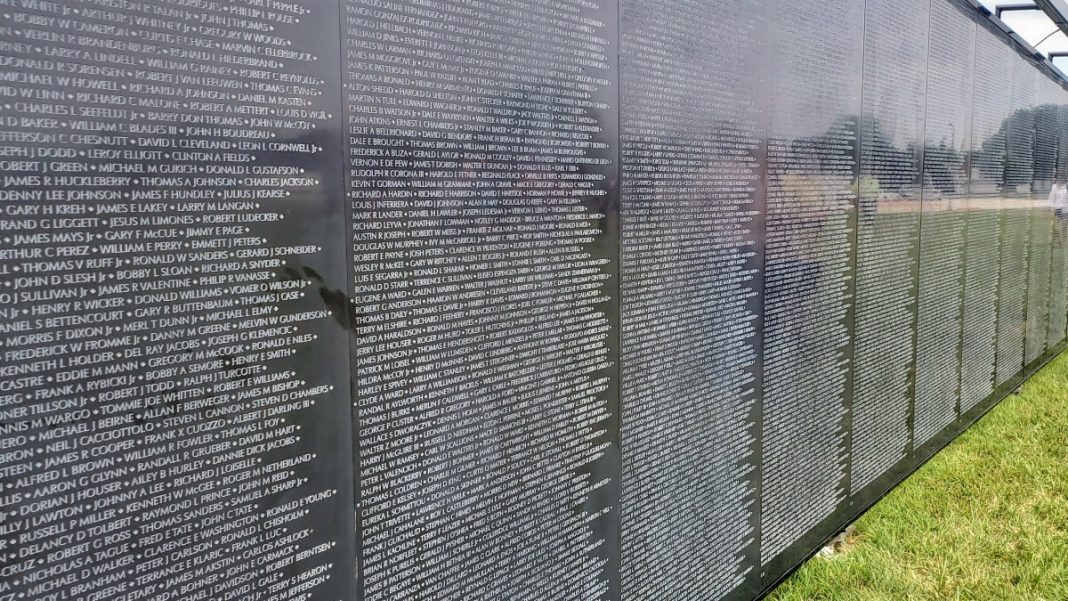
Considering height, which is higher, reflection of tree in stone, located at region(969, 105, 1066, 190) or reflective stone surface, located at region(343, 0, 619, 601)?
reflection of tree in stone, located at region(969, 105, 1066, 190)

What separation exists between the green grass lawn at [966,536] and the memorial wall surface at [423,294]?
34 centimetres

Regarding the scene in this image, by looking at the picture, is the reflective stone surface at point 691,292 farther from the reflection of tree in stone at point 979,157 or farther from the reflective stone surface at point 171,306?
the reflective stone surface at point 171,306

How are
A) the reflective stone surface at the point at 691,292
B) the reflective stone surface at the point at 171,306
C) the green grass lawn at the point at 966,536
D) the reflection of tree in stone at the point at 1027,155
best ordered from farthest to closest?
the reflection of tree in stone at the point at 1027,155 → the green grass lawn at the point at 966,536 → the reflective stone surface at the point at 691,292 → the reflective stone surface at the point at 171,306

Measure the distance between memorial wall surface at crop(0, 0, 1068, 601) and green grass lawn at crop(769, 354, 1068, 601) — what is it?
0.34 m

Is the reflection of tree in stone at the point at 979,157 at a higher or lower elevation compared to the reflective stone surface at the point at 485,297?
higher

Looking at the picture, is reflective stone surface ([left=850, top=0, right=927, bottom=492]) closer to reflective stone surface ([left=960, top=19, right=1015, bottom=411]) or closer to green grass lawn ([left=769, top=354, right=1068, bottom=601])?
green grass lawn ([left=769, top=354, right=1068, bottom=601])

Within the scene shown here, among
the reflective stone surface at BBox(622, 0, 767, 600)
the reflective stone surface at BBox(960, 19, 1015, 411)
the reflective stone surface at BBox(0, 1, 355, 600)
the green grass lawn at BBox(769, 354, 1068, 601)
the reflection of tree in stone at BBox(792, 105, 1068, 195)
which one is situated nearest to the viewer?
the reflective stone surface at BBox(0, 1, 355, 600)

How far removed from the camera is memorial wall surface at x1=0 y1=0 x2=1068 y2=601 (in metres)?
1.60

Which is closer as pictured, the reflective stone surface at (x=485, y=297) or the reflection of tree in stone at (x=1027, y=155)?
the reflective stone surface at (x=485, y=297)

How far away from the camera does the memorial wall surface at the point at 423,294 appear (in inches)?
62.9

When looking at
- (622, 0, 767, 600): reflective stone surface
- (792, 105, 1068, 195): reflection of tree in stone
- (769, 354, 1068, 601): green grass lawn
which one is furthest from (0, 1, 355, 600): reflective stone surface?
(769, 354, 1068, 601): green grass lawn

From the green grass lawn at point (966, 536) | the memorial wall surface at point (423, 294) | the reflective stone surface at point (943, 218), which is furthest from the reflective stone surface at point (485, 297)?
the reflective stone surface at point (943, 218)

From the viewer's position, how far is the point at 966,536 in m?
4.79

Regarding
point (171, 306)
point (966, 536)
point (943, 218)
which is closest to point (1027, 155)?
point (943, 218)
